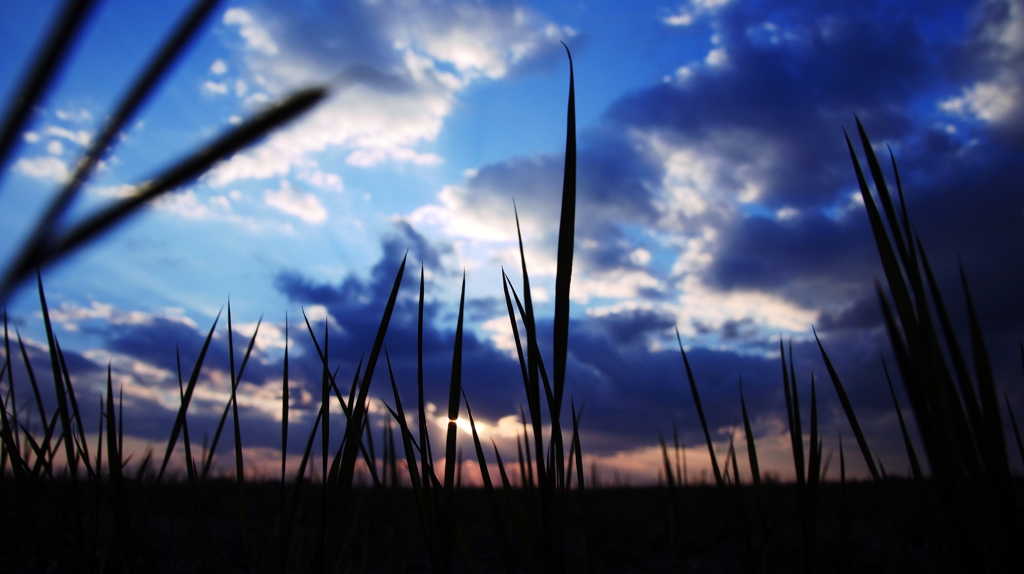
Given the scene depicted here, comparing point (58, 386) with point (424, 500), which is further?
point (58, 386)

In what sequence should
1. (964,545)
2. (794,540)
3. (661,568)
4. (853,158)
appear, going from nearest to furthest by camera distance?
(964,545) → (853,158) → (661,568) → (794,540)

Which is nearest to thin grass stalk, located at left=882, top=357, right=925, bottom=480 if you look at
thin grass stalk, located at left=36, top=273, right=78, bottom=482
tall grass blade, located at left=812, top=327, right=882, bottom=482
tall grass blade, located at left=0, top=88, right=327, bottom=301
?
tall grass blade, located at left=812, top=327, right=882, bottom=482

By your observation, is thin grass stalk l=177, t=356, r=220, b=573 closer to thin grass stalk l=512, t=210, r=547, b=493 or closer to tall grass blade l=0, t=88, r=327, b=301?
thin grass stalk l=512, t=210, r=547, b=493

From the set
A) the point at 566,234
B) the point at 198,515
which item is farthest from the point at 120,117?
the point at 198,515

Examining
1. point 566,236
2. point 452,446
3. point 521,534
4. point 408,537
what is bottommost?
point 408,537

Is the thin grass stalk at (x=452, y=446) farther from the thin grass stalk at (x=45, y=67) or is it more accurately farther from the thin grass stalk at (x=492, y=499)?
the thin grass stalk at (x=45, y=67)

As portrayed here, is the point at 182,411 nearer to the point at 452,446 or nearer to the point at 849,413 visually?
the point at 452,446

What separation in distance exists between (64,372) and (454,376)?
3.70 feet

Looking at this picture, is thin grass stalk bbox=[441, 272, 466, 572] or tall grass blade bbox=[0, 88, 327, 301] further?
thin grass stalk bbox=[441, 272, 466, 572]

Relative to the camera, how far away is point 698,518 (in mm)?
3977

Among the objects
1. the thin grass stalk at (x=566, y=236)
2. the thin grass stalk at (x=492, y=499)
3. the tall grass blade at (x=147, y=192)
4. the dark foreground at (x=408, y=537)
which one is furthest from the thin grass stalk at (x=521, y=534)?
the tall grass blade at (x=147, y=192)

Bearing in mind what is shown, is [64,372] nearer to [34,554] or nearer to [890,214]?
[34,554]

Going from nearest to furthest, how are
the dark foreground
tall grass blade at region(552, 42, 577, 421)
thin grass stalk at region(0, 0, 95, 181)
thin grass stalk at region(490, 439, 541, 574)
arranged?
1. thin grass stalk at region(0, 0, 95, 181)
2. tall grass blade at region(552, 42, 577, 421)
3. thin grass stalk at region(490, 439, 541, 574)
4. the dark foreground

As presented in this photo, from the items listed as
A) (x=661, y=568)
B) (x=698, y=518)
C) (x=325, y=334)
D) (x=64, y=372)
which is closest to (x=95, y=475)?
(x=64, y=372)
